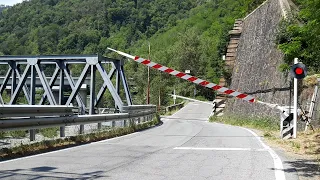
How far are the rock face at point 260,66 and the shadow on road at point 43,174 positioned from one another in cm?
1491

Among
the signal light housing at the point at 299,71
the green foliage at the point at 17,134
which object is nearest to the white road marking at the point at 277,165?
the signal light housing at the point at 299,71

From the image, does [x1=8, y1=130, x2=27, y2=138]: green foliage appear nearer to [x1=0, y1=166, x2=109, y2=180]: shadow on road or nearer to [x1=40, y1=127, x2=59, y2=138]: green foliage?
[x1=40, y1=127, x2=59, y2=138]: green foliage

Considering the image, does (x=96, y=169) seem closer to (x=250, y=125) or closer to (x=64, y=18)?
(x=250, y=125)

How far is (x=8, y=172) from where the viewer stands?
22.7 ft

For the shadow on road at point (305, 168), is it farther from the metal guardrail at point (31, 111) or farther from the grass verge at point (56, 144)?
the metal guardrail at point (31, 111)

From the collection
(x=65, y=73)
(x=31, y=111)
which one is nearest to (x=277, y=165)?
(x=31, y=111)

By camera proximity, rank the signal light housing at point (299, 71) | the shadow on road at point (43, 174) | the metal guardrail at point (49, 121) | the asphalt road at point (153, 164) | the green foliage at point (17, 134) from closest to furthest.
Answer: the shadow on road at point (43, 174)
the asphalt road at point (153, 164)
the metal guardrail at point (49, 121)
the green foliage at point (17, 134)
the signal light housing at point (299, 71)

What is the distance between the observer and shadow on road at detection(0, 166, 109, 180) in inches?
258

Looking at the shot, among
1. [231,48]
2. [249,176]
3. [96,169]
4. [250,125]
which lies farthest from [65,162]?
[231,48]

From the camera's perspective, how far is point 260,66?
2953cm

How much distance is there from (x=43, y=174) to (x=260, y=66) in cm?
2468

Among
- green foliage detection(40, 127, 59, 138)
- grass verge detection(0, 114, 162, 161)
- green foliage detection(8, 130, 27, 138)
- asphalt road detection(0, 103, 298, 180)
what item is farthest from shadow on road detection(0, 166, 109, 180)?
green foliage detection(8, 130, 27, 138)

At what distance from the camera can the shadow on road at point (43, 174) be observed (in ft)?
21.5

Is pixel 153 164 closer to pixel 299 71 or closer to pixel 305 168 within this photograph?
pixel 305 168
